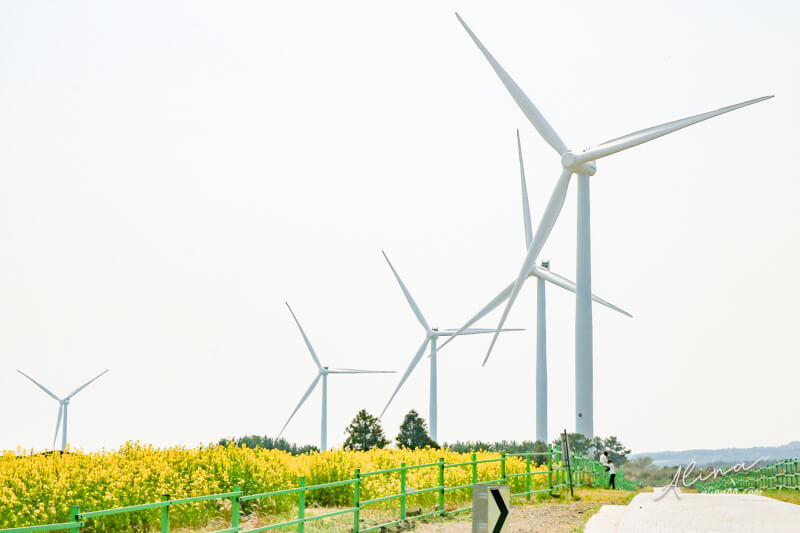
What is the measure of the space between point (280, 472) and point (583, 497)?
1145cm

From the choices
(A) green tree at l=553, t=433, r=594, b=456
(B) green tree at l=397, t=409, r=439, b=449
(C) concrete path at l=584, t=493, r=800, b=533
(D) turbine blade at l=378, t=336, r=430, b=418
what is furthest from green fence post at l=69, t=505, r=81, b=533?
(D) turbine blade at l=378, t=336, r=430, b=418

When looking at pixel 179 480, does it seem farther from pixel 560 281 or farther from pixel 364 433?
pixel 560 281

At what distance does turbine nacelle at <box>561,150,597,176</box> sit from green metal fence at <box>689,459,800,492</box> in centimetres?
1827

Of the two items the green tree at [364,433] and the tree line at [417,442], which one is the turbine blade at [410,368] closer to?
the tree line at [417,442]

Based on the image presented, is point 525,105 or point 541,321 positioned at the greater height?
point 525,105

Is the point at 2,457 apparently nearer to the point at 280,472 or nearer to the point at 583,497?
the point at 280,472

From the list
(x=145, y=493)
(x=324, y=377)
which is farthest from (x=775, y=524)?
(x=324, y=377)

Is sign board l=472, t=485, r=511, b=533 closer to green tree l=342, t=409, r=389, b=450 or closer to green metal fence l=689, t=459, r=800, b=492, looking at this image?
green metal fence l=689, t=459, r=800, b=492

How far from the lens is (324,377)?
271ft

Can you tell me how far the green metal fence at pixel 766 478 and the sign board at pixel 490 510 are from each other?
28.0 m

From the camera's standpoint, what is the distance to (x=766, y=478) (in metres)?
50.7

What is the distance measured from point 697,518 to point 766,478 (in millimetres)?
28986

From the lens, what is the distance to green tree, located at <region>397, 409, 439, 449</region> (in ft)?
208

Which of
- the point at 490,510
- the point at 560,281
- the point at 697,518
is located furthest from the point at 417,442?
the point at 490,510
